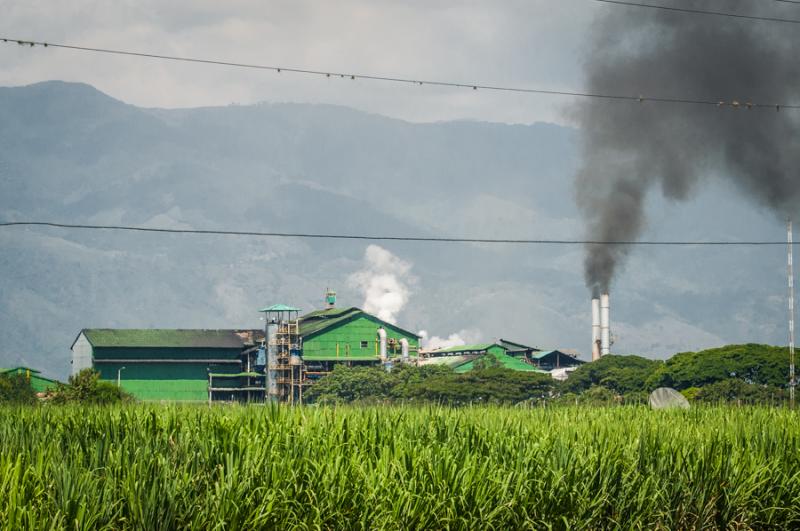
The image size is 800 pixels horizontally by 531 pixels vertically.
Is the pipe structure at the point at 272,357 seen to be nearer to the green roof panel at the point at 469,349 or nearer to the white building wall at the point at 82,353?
the white building wall at the point at 82,353

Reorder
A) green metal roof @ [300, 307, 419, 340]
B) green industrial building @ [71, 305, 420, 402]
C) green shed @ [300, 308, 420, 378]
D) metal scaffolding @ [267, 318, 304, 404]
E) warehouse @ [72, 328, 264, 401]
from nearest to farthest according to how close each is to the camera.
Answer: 1. metal scaffolding @ [267, 318, 304, 404]
2. green industrial building @ [71, 305, 420, 402]
3. warehouse @ [72, 328, 264, 401]
4. green shed @ [300, 308, 420, 378]
5. green metal roof @ [300, 307, 419, 340]

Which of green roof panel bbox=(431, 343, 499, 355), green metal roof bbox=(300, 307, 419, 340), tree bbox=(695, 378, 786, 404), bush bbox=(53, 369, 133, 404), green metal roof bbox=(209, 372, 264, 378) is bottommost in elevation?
tree bbox=(695, 378, 786, 404)

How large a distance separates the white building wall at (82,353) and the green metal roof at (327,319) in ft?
64.9

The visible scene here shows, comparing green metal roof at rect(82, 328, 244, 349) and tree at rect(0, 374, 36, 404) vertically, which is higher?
green metal roof at rect(82, 328, 244, 349)

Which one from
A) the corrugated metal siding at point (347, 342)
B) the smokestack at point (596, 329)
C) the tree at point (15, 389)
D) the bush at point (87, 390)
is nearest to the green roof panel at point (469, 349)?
the smokestack at point (596, 329)

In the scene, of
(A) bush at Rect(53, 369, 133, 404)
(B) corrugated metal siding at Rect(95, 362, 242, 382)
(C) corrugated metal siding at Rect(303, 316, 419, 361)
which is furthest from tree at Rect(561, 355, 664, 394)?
(A) bush at Rect(53, 369, 133, 404)

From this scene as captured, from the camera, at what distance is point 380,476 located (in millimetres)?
14273

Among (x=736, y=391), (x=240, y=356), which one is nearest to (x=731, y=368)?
(x=736, y=391)

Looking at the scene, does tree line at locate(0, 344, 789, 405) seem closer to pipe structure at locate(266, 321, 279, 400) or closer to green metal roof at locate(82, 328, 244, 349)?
pipe structure at locate(266, 321, 279, 400)

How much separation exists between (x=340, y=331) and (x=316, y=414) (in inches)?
3498

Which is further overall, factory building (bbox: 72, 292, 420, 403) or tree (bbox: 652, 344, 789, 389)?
factory building (bbox: 72, 292, 420, 403)

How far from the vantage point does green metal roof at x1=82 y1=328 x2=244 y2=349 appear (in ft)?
336

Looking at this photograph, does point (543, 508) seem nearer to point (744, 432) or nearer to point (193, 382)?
point (744, 432)

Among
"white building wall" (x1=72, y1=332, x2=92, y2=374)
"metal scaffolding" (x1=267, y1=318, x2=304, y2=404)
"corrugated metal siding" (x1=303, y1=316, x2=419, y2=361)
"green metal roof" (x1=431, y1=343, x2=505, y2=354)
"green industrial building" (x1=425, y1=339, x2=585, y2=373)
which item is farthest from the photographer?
"green metal roof" (x1=431, y1=343, x2=505, y2=354)
